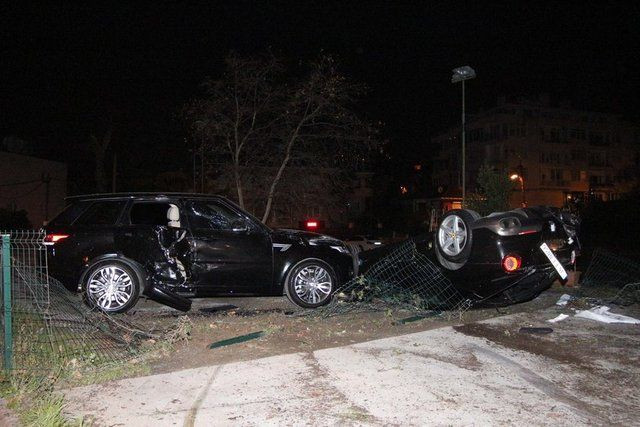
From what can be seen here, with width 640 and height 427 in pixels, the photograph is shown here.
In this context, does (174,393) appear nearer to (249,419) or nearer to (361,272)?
(249,419)

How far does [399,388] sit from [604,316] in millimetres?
3790

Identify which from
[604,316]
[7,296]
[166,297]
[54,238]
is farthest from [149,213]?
[604,316]

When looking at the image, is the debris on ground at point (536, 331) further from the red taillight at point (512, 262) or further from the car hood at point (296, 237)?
the car hood at point (296, 237)

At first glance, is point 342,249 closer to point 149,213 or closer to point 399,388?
point 149,213

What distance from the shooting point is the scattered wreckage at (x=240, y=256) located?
6305 millimetres

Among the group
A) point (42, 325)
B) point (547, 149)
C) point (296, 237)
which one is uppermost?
point (547, 149)

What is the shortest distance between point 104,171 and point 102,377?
135ft

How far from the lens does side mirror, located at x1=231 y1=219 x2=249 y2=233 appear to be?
7.39 metres

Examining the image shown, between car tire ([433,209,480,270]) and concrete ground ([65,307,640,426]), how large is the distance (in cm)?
116

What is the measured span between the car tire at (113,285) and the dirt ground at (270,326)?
23 cm

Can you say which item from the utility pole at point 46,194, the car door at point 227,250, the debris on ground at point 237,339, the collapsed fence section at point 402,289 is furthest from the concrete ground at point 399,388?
the utility pole at point 46,194

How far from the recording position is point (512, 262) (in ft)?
19.9

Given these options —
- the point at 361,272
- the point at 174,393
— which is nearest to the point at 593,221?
the point at 361,272

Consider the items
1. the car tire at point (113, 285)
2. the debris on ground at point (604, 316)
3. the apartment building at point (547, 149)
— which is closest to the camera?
the debris on ground at point (604, 316)
